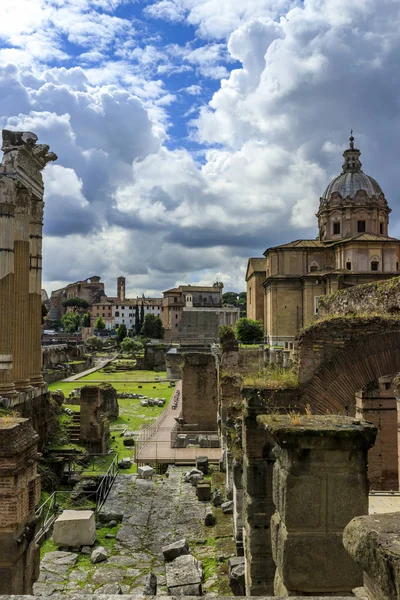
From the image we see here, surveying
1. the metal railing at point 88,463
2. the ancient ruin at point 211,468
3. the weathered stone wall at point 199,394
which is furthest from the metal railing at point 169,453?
the weathered stone wall at point 199,394

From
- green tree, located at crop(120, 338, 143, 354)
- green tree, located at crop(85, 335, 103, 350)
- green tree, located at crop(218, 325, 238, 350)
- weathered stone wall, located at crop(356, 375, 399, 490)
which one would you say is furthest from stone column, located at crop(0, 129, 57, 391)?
green tree, located at crop(85, 335, 103, 350)

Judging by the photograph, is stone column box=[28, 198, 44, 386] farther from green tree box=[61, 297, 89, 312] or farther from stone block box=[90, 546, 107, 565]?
green tree box=[61, 297, 89, 312]

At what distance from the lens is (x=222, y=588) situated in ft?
23.3

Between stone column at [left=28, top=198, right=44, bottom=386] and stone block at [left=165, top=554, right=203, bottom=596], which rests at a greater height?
stone column at [left=28, top=198, right=44, bottom=386]

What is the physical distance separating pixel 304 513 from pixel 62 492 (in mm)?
9555

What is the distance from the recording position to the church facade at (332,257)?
37656mm

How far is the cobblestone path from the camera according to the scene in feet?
24.0

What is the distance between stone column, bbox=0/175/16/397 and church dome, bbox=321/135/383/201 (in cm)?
3595

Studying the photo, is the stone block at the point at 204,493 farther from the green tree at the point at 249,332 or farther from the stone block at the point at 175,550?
the green tree at the point at 249,332

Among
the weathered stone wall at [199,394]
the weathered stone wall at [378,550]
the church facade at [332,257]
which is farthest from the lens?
the church facade at [332,257]

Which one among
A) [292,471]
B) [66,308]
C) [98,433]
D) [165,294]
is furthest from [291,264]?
[66,308]

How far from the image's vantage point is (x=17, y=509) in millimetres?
4758

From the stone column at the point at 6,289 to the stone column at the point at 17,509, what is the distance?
8728 millimetres

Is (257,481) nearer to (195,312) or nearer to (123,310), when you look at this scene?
(195,312)
